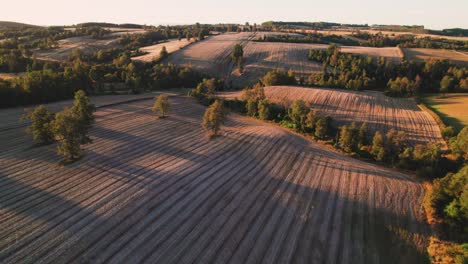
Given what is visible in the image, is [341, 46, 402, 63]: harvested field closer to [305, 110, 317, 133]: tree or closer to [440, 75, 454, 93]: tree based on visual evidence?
[440, 75, 454, 93]: tree

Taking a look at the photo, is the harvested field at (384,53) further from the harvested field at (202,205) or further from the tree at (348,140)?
the harvested field at (202,205)

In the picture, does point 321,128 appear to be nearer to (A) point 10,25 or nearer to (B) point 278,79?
(B) point 278,79

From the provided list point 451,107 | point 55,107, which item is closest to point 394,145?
point 451,107

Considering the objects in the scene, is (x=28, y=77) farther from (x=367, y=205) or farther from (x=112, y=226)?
(x=367, y=205)

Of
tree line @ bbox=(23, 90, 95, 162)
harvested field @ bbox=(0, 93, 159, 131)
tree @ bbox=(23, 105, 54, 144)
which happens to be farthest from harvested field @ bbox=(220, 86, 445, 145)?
tree @ bbox=(23, 105, 54, 144)

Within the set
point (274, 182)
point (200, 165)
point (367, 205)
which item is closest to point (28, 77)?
point (200, 165)

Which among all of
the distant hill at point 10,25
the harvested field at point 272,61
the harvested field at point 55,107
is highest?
the distant hill at point 10,25

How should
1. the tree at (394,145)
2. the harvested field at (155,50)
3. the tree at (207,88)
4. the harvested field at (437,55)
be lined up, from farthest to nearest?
the harvested field at (155,50), the harvested field at (437,55), the tree at (207,88), the tree at (394,145)

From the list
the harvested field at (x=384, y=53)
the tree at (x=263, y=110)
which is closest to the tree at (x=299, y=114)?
the tree at (x=263, y=110)
